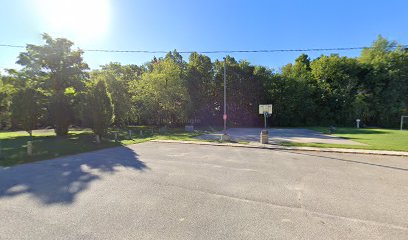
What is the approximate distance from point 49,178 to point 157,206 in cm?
431

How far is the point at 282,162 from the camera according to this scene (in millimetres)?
8141

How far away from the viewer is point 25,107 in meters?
15.7

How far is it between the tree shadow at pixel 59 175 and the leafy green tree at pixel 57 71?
36.8 feet

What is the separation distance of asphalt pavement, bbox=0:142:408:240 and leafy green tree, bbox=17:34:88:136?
40.5 feet

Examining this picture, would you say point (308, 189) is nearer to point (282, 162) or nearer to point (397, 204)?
point (397, 204)

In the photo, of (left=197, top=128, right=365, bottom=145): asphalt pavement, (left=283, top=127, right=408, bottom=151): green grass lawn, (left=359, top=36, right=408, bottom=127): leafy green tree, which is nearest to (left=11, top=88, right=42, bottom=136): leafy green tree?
(left=197, top=128, right=365, bottom=145): asphalt pavement

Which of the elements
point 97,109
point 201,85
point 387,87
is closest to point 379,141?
point 97,109

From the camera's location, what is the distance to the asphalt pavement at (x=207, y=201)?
3295 mm

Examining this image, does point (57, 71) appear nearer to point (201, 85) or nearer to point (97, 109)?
point (97, 109)

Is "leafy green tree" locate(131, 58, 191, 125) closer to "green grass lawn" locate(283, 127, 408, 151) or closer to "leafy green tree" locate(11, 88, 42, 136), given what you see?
"leafy green tree" locate(11, 88, 42, 136)

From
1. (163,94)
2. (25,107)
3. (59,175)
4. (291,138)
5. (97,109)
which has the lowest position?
(59,175)

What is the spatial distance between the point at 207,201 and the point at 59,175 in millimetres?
5180

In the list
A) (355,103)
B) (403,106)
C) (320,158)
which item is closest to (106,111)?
(320,158)

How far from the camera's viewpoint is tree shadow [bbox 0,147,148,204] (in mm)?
5023
